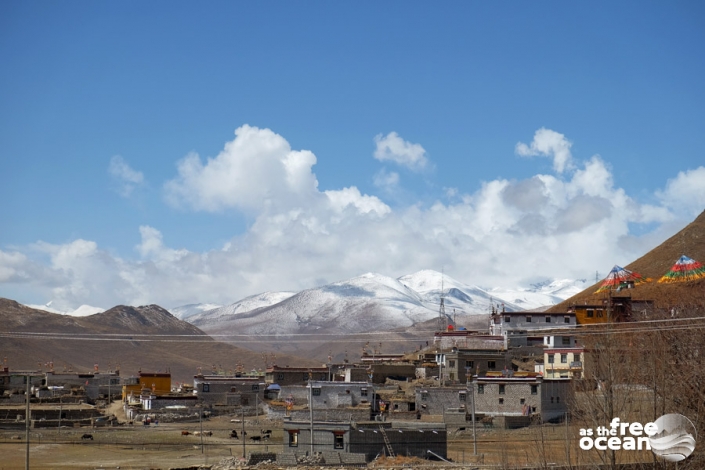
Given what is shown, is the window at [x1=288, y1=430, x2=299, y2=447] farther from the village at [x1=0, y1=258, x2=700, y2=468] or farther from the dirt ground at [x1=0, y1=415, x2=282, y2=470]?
the dirt ground at [x1=0, y1=415, x2=282, y2=470]

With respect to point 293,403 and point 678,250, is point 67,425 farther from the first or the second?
point 678,250

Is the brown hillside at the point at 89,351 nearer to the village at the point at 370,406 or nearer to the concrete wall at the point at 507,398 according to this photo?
the village at the point at 370,406

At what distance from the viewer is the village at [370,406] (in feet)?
151

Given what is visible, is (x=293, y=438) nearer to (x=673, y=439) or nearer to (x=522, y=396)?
(x=522, y=396)

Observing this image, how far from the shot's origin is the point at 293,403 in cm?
7362

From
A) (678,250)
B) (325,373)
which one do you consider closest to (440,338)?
(325,373)

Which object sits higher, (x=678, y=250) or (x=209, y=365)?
(x=678, y=250)

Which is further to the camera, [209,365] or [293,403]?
[209,365]

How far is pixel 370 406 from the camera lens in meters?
67.1

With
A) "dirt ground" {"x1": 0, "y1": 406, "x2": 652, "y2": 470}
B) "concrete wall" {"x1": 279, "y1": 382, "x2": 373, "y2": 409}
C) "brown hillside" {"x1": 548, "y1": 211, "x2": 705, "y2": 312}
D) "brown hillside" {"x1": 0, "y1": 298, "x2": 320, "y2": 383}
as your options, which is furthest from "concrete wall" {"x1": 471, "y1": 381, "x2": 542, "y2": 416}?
"brown hillside" {"x1": 0, "y1": 298, "x2": 320, "y2": 383}

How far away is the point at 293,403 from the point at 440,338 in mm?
20844

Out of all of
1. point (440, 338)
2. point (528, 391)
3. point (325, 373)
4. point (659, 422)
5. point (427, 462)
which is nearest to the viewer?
point (659, 422)

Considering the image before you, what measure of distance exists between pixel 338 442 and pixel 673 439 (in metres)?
18.4

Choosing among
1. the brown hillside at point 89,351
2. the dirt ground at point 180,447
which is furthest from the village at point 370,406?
the brown hillside at point 89,351
